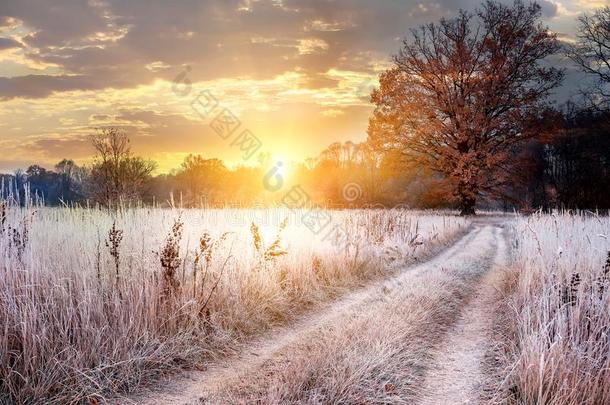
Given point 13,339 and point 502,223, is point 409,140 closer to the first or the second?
point 502,223

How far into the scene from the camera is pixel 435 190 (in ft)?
95.7

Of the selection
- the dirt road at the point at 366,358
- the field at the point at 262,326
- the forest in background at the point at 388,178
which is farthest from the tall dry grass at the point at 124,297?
the forest in background at the point at 388,178

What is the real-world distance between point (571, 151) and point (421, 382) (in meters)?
43.8

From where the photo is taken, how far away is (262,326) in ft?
21.9

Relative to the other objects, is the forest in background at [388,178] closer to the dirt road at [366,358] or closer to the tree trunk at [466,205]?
the tree trunk at [466,205]

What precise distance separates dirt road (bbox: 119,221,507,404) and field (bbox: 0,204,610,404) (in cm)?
2

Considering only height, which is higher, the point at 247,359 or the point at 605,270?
the point at 605,270

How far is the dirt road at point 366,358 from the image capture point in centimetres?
442

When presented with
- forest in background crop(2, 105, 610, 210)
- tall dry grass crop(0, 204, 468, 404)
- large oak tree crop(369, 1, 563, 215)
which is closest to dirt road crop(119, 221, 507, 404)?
tall dry grass crop(0, 204, 468, 404)

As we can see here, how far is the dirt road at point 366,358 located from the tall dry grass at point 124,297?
0.40 meters

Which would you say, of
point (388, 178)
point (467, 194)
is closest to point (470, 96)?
point (467, 194)

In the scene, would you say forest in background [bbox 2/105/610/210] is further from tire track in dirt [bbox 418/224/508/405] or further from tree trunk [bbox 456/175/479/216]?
tire track in dirt [bbox 418/224/508/405]

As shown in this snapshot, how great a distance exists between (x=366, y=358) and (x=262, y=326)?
2.18 m

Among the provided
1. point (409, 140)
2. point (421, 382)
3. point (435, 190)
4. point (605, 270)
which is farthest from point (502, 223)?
point (421, 382)
